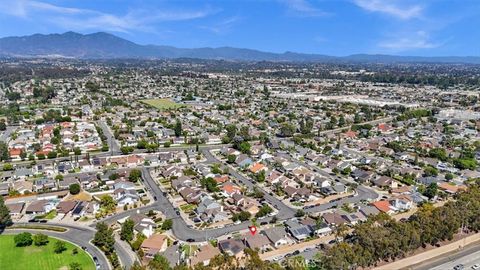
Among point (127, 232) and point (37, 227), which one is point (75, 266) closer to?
point (127, 232)

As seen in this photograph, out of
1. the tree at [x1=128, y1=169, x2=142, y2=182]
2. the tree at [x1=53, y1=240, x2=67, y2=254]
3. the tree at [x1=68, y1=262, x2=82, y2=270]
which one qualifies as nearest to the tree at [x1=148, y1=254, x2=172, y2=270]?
the tree at [x1=68, y1=262, x2=82, y2=270]

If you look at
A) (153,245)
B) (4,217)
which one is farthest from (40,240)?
(153,245)

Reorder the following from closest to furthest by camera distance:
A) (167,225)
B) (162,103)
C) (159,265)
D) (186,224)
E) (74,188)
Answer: (159,265)
(167,225)
(186,224)
(74,188)
(162,103)

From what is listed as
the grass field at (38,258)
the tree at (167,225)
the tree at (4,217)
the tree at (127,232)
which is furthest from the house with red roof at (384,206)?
the tree at (4,217)

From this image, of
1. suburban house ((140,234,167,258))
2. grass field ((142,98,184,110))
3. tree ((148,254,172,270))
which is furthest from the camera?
grass field ((142,98,184,110))

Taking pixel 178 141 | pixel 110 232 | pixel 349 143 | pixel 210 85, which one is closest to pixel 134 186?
pixel 110 232

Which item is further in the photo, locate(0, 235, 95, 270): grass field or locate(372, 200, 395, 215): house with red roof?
locate(372, 200, 395, 215): house with red roof

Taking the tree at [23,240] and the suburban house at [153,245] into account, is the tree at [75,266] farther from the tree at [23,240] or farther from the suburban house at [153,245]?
the tree at [23,240]

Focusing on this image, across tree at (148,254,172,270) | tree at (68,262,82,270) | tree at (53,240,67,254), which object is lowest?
tree at (53,240,67,254)

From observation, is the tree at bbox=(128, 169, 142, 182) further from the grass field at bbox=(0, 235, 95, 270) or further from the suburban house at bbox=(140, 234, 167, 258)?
the suburban house at bbox=(140, 234, 167, 258)
